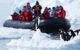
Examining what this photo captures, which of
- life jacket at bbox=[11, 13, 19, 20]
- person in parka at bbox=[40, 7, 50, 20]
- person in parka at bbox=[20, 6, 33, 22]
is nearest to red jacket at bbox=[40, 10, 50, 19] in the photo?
person in parka at bbox=[40, 7, 50, 20]

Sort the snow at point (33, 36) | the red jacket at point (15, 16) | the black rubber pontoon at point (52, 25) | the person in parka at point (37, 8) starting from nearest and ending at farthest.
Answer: the snow at point (33, 36), the black rubber pontoon at point (52, 25), the person in parka at point (37, 8), the red jacket at point (15, 16)

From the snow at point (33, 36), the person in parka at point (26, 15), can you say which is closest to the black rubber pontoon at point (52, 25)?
the snow at point (33, 36)

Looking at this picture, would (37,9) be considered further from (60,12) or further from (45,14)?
(60,12)

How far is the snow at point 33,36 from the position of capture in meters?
2.40

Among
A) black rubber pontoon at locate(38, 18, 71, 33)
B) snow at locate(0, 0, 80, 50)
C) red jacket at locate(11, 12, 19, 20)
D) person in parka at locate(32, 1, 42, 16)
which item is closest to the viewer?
snow at locate(0, 0, 80, 50)

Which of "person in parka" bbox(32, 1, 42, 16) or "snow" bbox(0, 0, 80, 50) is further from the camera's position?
"person in parka" bbox(32, 1, 42, 16)

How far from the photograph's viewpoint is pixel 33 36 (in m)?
2.60

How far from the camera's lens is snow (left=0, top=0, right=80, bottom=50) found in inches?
94.3

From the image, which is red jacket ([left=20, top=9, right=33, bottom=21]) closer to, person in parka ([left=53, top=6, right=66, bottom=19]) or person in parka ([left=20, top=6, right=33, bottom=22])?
person in parka ([left=20, top=6, right=33, bottom=22])

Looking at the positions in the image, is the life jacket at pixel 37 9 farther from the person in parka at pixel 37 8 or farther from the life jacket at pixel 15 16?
the life jacket at pixel 15 16

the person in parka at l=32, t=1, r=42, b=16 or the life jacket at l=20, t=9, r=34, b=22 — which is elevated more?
the person in parka at l=32, t=1, r=42, b=16

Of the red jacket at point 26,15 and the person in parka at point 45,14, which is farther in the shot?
the red jacket at point 26,15

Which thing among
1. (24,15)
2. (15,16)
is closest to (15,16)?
(15,16)

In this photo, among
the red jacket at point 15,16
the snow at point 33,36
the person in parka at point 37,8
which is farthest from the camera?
the red jacket at point 15,16
